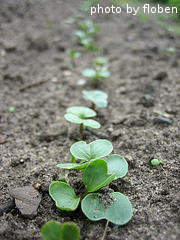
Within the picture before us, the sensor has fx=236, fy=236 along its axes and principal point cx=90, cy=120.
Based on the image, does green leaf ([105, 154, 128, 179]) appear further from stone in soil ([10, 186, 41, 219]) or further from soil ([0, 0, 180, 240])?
stone in soil ([10, 186, 41, 219])

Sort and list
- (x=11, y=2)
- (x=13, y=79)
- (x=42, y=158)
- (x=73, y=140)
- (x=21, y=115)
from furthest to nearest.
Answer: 1. (x=11, y=2)
2. (x=13, y=79)
3. (x=21, y=115)
4. (x=73, y=140)
5. (x=42, y=158)

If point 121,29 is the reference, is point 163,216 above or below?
below

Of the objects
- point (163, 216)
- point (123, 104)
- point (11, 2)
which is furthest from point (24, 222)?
point (11, 2)

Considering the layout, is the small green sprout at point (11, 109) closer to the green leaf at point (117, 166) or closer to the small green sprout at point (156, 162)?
the green leaf at point (117, 166)

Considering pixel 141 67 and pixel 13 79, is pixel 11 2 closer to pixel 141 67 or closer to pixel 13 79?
pixel 13 79

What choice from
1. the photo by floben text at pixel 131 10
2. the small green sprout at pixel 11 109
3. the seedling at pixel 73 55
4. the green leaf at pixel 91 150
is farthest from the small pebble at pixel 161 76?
the photo by floben text at pixel 131 10

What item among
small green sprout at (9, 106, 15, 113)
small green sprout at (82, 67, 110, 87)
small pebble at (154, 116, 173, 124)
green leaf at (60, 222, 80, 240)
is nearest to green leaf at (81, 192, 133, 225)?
green leaf at (60, 222, 80, 240)

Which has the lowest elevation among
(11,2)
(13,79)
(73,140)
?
(73,140)

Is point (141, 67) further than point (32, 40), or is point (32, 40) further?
point (32, 40)
